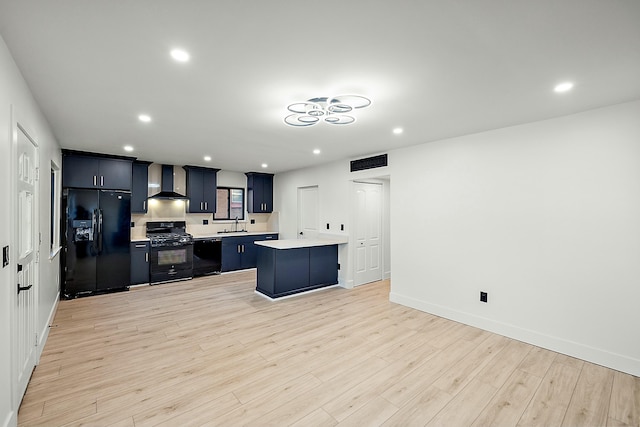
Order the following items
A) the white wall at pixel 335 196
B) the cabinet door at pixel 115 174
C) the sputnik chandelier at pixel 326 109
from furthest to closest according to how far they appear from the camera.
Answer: the white wall at pixel 335 196, the cabinet door at pixel 115 174, the sputnik chandelier at pixel 326 109

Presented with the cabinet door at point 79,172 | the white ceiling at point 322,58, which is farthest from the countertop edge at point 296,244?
the cabinet door at point 79,172

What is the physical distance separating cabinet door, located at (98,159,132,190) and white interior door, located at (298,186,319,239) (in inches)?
135

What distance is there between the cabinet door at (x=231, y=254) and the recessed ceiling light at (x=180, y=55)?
5132 mm

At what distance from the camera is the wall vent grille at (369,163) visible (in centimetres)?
486

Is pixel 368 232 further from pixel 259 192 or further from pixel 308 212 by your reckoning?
pixel 259 192

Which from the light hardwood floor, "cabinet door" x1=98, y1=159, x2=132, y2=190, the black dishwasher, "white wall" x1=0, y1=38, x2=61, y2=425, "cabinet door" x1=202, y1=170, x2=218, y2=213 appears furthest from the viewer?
"cabinet door" x1=202, y1=170, x2=218, y2=213

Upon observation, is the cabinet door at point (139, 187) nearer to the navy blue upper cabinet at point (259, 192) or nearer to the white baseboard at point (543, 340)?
the navy blue upper cabinet at point (259, 192)

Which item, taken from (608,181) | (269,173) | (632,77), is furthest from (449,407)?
(269,173)

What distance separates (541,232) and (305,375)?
292 centimetres

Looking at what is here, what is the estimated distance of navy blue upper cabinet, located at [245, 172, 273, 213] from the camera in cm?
742

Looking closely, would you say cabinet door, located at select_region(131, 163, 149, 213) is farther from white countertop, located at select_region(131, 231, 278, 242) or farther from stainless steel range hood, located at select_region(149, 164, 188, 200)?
white countertop, located at select_region(131, 231, 278, 242)

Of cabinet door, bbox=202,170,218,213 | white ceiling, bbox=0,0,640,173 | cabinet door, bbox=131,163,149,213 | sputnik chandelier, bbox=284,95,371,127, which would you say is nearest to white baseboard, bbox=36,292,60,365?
cabinet door, bbox=131,163,149,213

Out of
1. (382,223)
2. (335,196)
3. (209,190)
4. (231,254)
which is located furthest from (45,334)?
(382,223)

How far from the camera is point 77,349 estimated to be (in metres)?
3.05
